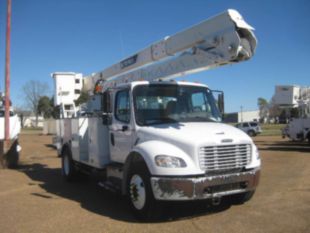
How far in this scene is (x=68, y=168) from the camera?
11.5 metres

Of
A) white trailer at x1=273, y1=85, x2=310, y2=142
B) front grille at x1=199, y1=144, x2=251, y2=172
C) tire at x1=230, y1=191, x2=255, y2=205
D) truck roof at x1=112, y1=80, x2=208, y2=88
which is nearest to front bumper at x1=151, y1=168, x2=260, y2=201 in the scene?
front grille at x1=199, y1=144, x2=251, y2=172

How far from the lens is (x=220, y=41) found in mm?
7000

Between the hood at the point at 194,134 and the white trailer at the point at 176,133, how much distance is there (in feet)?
0.05

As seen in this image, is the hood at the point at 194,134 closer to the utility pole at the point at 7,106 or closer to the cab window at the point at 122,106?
the cab window at the point at 122,106

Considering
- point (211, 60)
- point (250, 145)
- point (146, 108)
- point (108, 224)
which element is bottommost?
point (108, 224)

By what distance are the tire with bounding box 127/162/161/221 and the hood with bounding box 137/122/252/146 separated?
0.61 metres

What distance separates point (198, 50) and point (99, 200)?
3.96 metres

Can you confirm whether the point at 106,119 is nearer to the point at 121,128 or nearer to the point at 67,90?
the point at 121,128

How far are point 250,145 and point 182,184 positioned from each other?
5.25ft

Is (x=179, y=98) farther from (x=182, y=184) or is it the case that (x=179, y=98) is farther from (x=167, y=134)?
(x=182, y=184)

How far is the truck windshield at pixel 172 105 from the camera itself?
24.8ft

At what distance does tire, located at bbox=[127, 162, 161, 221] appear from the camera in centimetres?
661

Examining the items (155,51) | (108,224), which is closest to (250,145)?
(108,224)

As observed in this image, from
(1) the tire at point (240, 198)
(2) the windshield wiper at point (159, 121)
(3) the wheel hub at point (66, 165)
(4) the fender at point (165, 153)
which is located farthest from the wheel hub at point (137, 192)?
(3) the wheel hub at point (66, 165)
